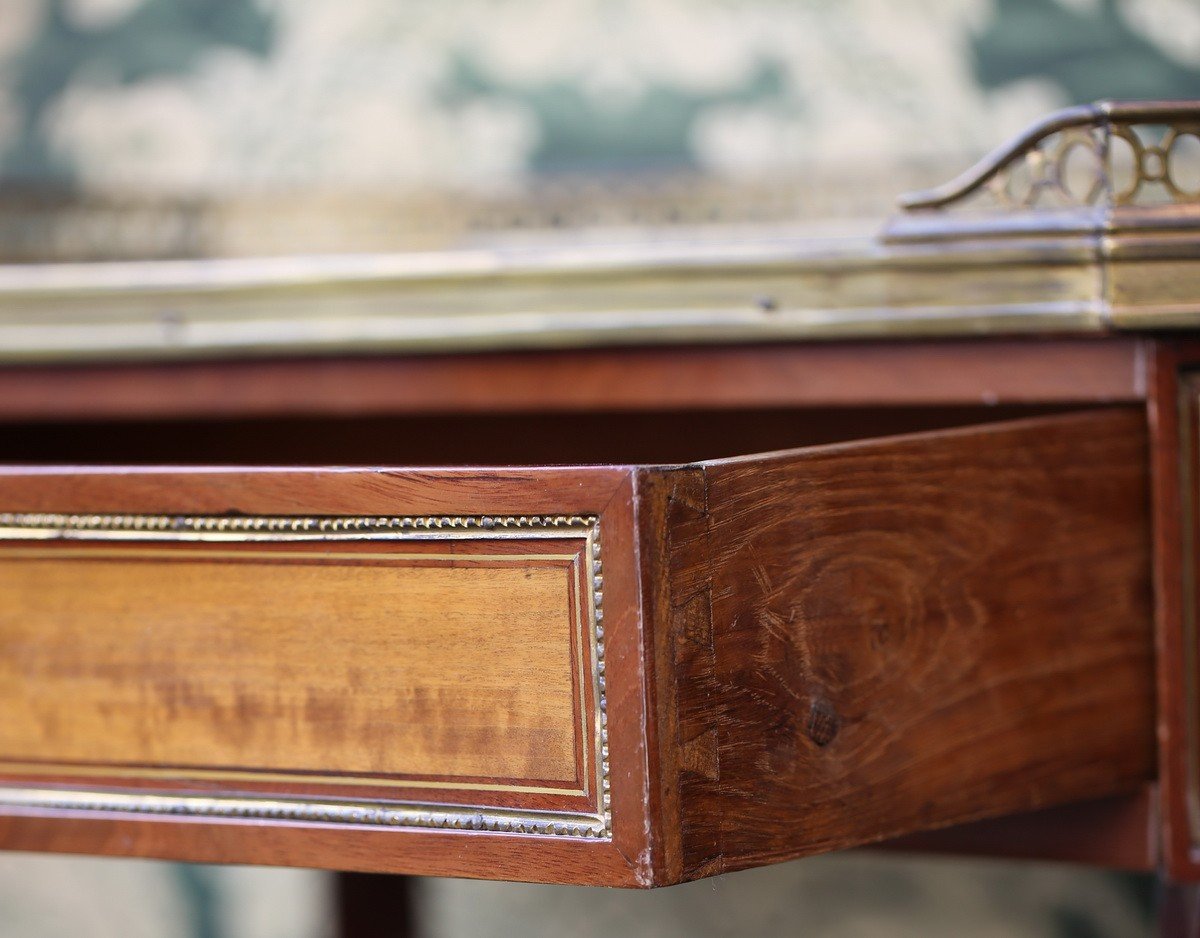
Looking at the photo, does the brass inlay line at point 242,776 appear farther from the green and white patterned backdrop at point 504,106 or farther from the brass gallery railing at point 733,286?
the green and white patterned backdrop at point 504,106

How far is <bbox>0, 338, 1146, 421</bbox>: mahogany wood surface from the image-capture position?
0.59 m

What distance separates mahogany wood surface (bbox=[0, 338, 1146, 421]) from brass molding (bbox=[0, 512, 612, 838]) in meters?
0.24

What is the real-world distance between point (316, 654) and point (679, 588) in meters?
0.13

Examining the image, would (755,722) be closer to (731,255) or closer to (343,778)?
(343,778)

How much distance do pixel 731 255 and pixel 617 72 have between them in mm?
494

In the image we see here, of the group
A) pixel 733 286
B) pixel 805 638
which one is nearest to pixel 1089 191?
pixel 733 286

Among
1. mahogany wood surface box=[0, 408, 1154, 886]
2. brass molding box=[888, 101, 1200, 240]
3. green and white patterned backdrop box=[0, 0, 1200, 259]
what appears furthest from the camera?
green and white patterned backdrop box=[0, 0, 1200, 259]

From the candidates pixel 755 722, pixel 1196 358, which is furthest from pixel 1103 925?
pixel 755 722

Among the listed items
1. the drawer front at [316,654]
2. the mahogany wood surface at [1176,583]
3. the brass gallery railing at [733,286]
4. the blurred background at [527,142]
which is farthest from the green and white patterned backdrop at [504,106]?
the drawer front at [316,654]

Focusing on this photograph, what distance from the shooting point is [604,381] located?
68 centimetres

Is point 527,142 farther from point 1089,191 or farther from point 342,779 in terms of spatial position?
point 342,779

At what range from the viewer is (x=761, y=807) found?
1.40 feet

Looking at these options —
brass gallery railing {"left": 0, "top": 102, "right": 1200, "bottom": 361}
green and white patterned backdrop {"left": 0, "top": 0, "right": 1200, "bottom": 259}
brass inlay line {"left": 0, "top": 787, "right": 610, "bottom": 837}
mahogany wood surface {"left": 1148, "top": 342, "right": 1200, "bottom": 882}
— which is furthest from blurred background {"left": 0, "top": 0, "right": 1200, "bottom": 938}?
brass inlay line {"left": 0, "top": 787, "right": 610, "bottom": 837}

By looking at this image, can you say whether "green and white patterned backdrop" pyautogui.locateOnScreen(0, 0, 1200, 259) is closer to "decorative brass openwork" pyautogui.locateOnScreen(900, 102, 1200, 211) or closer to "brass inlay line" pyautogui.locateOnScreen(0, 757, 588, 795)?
"decorative brass openwork" pyautogui.locateOnScreen(900, 102, 1200, 211)
